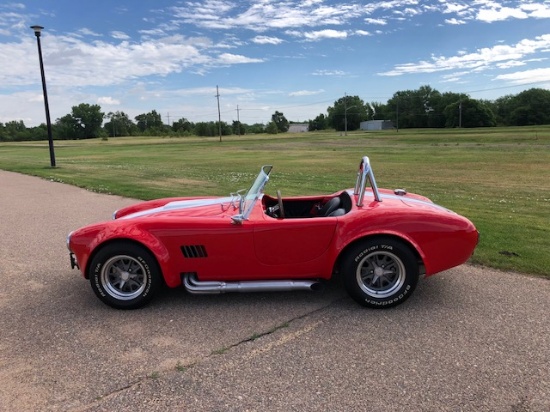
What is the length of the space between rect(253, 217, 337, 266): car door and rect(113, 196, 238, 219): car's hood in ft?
1.52

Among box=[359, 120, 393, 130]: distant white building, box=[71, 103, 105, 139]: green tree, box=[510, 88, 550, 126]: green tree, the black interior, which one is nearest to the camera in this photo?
the black interior

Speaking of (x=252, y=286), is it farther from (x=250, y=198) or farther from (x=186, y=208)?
(x=186, y=208)

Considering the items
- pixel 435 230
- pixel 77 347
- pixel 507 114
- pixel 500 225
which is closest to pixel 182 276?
pixel 77 347

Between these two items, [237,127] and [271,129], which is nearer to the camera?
[237,127]

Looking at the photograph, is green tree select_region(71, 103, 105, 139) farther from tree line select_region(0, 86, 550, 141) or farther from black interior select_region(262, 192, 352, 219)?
black interior select_region(262, 192, 352, 219)

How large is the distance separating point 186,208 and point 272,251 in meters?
1.06

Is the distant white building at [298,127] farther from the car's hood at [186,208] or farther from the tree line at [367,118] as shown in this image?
the car's hood at [186,208]

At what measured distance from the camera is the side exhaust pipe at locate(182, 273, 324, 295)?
153 inches

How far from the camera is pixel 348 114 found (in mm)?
136250

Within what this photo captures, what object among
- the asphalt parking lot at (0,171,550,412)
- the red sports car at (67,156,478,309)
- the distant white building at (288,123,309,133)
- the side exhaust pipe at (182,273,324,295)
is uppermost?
the distant white building at (288,123,309,133)

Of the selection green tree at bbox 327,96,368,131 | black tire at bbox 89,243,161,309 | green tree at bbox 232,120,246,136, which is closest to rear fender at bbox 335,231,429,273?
black tire at bbox 89,243,161,309

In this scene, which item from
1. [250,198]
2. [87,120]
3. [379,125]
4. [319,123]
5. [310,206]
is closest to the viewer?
[250,198]

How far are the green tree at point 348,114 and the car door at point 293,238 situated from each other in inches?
5268

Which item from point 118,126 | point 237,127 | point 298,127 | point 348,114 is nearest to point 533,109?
point 348,114
